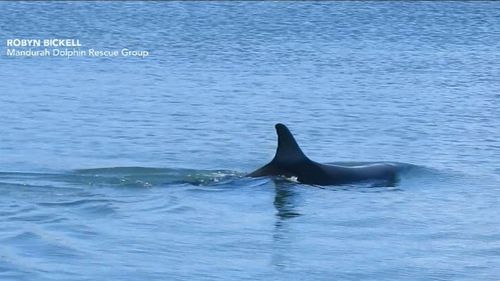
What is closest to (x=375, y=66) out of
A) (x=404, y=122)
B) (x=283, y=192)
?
(x=404, y=122)

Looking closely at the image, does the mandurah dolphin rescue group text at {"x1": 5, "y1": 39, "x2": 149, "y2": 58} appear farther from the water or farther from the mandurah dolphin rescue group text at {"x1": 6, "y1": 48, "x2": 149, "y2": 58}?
the water

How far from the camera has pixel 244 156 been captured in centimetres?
1944

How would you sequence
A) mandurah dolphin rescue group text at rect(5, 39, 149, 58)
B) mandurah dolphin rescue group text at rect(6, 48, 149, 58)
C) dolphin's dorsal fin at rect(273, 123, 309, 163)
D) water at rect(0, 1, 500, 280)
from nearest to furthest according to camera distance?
water at rect(0, 1, 500, 280), dolphin's dorsal fin at rect(273, 123, 309, 163), mandurah dolphin rescue group text at rect(6, 48, 149, 58), mandurah dolphin rescue group text at rect(5, 39, 149, 58)

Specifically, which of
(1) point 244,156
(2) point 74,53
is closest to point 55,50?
(2) point 74,53

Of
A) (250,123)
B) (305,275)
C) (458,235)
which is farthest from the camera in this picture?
(250,123)

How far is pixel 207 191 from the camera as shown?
16.3 meters

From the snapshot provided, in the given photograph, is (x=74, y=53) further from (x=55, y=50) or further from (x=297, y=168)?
(x=297, y=168)

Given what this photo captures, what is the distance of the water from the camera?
13.4 metres

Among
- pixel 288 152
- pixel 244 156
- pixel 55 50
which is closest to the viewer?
pixel 288 152

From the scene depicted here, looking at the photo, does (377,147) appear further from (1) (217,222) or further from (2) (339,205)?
(1) (217,222)

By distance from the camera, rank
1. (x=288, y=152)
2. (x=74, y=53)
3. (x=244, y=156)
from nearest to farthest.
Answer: (x=288, y=152) < (x=244, y=156) < (x=74, y=53)

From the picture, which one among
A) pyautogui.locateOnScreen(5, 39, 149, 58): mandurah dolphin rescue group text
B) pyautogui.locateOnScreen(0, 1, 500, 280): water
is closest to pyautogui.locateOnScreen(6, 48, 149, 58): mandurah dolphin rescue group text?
pyautogui.locateOnScreen(5, 39, 149, 58): mandurah dolphin rescue group text

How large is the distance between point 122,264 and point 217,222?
Result: 6.81ft

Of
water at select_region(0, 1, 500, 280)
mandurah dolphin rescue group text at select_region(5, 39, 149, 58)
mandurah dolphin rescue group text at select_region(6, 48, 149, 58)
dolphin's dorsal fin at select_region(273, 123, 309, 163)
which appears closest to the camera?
water at select_region(0, 1, 500, 280)
